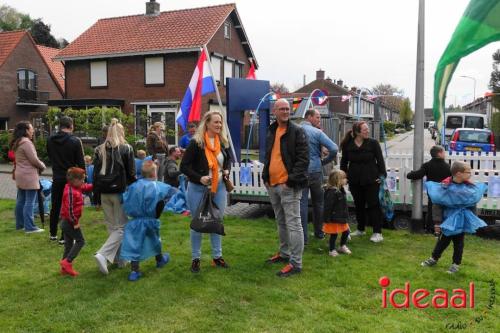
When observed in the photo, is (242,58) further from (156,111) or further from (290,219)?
(290,219)

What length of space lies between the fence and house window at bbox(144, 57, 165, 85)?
17880 mm

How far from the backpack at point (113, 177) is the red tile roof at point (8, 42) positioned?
30.3 metres

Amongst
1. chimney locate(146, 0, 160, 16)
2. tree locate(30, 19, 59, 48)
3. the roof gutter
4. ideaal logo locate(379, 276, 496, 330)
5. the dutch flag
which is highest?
tree locate(30, 19, 59, 48)

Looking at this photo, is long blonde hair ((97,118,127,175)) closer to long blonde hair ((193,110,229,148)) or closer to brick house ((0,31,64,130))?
long blonde hair ((193,110,229,148))

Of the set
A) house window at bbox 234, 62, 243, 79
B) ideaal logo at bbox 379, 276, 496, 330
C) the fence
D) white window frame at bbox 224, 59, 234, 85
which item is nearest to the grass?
ideaal logo at bbox 379, 276, 496, 330

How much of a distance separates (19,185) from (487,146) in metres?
18.2

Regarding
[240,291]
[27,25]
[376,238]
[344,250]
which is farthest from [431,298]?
[27,25]

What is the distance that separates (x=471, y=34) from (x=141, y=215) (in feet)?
11.7

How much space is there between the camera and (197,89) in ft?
30.8

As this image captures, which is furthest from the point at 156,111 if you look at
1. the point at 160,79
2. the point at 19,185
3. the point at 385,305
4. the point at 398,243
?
the point at 385,305

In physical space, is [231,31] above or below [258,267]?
above

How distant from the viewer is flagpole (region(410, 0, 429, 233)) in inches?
274

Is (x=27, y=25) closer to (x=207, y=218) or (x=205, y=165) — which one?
(x=205, y=165)

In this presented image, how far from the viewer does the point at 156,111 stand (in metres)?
26.0
